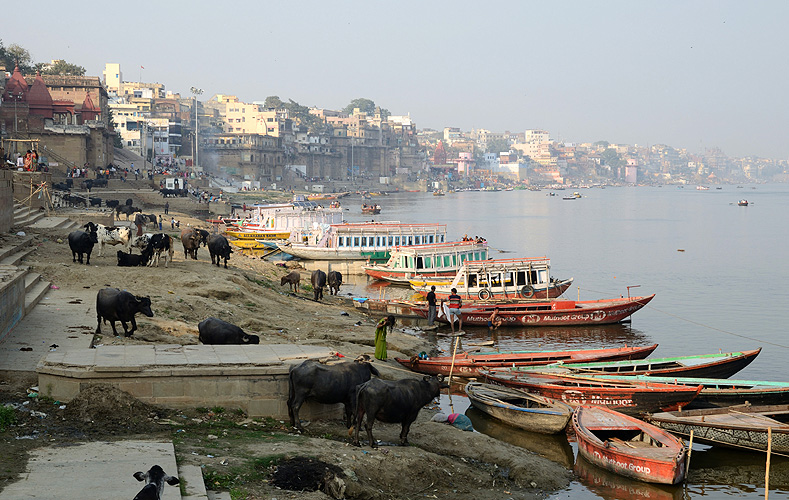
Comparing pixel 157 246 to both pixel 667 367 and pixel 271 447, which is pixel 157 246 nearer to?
pixel 667 367

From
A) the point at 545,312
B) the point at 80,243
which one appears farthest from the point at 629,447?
the point at 80,243

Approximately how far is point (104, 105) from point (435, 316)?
198ft

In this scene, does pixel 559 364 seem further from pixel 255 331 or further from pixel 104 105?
pixel 104 105

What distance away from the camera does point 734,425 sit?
15.7m

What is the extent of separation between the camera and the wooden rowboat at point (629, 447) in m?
13.8

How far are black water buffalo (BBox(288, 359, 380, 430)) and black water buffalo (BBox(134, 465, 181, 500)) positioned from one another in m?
3.61

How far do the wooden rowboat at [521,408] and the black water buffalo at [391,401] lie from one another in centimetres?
458

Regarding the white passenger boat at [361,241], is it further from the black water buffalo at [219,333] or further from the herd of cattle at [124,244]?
the black water buffalo at [219,333]

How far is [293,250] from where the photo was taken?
150 ft

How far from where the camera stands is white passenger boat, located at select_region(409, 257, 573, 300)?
3212cm

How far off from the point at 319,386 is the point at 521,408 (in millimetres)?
6169

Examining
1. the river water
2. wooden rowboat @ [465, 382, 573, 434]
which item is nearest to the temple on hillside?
the river water

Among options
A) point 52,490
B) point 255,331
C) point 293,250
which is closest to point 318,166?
point 293,250

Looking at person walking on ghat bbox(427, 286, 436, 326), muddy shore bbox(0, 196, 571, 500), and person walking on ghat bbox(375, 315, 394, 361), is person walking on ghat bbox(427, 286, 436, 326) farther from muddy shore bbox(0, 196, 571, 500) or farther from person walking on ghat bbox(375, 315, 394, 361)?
person walking on ghat bbox(375, 315, 394, 361)
